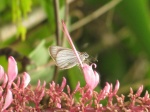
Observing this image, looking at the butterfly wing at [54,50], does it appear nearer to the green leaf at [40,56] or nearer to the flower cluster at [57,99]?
the flower cluster at [57,99]

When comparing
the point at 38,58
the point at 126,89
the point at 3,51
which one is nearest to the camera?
the point at 3,51

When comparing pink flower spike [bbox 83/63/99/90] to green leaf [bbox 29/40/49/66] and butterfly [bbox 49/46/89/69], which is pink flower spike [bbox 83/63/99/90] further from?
green leaf [bbox 29/40/49/66]

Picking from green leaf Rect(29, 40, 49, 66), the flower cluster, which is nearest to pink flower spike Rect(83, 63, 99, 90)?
the flower cluster

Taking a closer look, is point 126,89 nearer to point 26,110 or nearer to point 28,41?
point 28,41

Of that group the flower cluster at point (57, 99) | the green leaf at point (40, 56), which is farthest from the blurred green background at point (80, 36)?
the flower cluster at point (57, 99)

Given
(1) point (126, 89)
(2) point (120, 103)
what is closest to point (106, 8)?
(1) point (126, 89)
